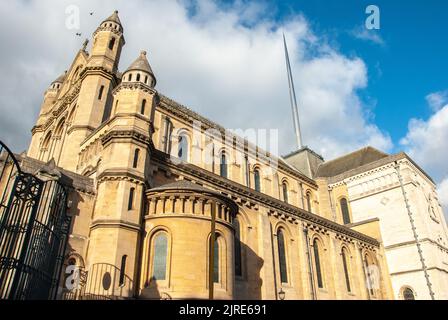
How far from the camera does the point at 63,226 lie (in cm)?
1579

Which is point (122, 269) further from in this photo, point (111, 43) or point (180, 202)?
point (111, 43)

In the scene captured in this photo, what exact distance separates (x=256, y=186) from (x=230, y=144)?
4.85m

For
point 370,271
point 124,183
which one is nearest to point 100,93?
point 124,183

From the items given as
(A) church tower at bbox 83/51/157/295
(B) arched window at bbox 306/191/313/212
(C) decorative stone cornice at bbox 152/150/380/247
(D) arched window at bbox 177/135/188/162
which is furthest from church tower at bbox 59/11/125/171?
(B) arched window at bbox 306/191/313/212

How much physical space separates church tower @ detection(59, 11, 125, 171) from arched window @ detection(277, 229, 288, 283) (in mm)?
16259

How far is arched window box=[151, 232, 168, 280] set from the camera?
16.1m

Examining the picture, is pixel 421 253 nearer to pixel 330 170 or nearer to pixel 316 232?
pixel 316 232

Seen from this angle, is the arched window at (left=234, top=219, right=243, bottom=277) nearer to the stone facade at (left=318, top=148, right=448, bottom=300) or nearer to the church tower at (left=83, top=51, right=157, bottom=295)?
the church tower at (left=83, top=51, right=157, bottom=295)

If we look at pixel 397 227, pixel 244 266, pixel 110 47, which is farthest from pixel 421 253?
pixel 110 47

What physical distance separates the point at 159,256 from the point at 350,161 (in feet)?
112

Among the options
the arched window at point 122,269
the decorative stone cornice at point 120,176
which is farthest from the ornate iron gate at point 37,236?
the arched window at point 122,269

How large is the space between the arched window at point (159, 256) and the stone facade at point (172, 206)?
1.9 inches

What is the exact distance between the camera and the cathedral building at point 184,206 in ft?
52.4

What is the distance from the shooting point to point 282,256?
2573 centimetres
